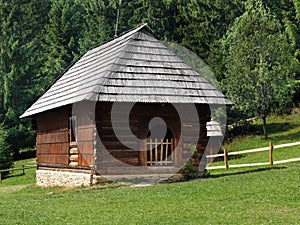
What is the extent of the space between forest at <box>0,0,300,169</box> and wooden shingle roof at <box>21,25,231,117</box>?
44.1 ft

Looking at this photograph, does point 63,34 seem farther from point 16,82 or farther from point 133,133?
point 133,133

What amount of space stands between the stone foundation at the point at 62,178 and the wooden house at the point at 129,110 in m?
0.04

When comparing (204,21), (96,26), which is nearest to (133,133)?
(204,21)

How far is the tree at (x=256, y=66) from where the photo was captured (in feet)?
105

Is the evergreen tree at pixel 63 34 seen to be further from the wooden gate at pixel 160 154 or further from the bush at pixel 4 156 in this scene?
the wooden gate at pixel 160 154

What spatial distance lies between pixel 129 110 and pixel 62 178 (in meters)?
4.80

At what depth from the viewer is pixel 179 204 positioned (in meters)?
12.2

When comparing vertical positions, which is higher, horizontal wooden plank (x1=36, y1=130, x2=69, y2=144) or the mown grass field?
horizontal wooden plank (x1=36, y1=130, x2=69, y2=144)

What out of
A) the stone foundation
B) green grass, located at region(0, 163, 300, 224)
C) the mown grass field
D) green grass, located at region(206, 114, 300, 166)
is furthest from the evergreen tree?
green grass, located at region(0, 163, 300, 224)

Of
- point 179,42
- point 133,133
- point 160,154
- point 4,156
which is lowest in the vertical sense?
point 4,156

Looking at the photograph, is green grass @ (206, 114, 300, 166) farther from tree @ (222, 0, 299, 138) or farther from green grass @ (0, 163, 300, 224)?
green grass @ (0, 163, 300, 224)

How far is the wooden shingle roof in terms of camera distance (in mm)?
16781

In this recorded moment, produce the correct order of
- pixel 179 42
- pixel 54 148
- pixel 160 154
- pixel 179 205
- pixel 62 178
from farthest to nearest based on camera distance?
pixel 179 42
pixel 54 148
pixel 62 178
pixel 160 154
pixel 179 205

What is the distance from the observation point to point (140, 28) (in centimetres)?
1970
